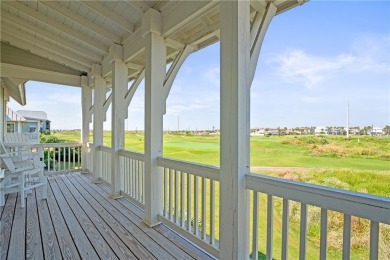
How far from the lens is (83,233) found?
2.42 meters

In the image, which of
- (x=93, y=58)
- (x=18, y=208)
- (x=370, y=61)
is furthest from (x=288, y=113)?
(x=93, y=58)

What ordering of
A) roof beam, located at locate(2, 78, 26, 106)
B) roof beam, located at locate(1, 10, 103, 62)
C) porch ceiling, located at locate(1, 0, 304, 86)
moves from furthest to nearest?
roof beam, located at locate(2, 78, 26, 106), roof beam, located at locate(1, 10, 103, 62), porch ceiling, located at locate(1, 0, 304, 86)

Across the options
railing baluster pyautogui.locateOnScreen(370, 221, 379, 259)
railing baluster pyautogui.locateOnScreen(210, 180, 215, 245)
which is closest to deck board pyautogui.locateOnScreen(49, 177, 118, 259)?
railing baluster pyautogui.locateOnScreen(210, 180, 215, 245)

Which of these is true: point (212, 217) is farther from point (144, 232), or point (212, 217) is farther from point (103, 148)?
point (103, 148)

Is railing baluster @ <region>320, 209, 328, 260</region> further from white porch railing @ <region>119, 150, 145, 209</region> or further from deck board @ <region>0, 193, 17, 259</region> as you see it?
deck board @ <region>0, 193, 17, 259</region>

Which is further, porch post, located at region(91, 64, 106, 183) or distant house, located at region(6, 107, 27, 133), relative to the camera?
distant house, located at region(6, 107, 27, 133)

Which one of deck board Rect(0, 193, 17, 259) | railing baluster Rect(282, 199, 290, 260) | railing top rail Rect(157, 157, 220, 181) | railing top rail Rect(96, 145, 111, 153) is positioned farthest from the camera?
railing top rail Rect(96, 145, 111, 153)

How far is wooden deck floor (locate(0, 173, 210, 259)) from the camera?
2.04 m

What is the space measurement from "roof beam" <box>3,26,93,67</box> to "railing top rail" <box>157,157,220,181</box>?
3.58 meters

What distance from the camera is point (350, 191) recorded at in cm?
114

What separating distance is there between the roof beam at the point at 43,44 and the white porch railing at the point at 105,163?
2.04 m

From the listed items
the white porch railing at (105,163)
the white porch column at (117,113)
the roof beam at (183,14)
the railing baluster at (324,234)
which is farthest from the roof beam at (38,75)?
the railing baluster at (324,234)

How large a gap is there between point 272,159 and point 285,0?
133cm

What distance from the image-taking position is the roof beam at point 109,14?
2.72 m
